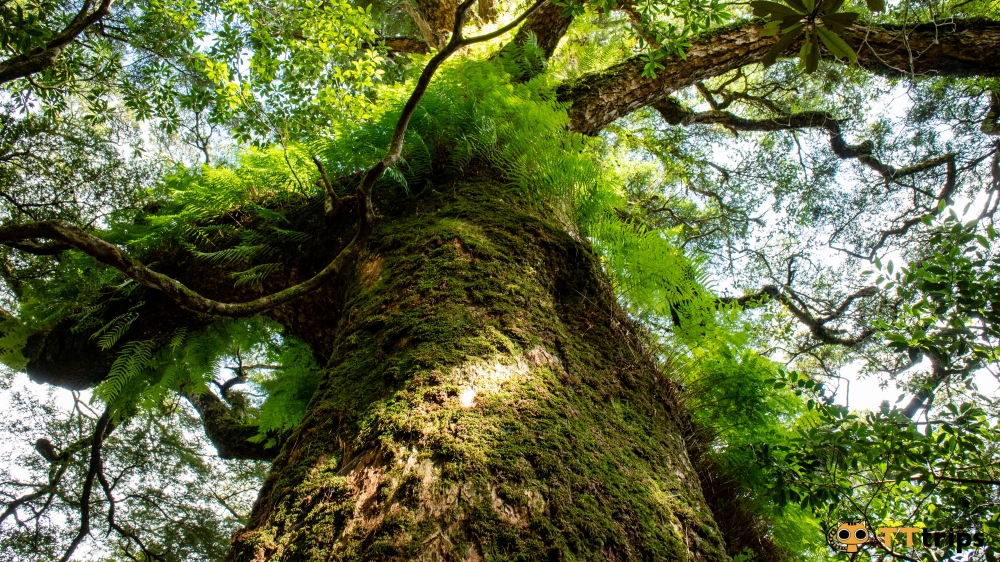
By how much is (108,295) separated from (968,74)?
22.2 ft

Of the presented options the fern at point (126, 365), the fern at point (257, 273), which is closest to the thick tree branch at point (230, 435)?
the fern at point (126, 365)

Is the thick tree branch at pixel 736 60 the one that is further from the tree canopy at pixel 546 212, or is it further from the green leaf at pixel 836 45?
the green leaf at pixel 836 45

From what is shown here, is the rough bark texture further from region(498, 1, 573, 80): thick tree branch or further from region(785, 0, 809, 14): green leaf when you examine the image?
region(785, 0, 809, 14): green leaf

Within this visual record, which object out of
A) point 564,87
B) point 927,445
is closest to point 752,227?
point 564,87

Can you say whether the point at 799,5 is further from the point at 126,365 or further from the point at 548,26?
the point at 126,365

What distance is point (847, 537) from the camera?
2.46 m

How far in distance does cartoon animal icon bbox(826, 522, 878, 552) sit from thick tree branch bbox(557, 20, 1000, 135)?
276 centimetres

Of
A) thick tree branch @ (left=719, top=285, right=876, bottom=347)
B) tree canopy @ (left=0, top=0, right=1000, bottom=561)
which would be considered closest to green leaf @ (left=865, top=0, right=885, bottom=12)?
tree canopy @ (left=0, top=0, right=1000, bottom=561)

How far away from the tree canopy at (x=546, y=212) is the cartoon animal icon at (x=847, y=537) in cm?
7

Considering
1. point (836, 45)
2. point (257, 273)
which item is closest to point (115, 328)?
point (257, 273)

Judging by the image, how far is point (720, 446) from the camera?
7.00 ft

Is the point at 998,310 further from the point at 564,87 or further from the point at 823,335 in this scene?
the point at 823,335

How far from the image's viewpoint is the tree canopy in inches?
87.4

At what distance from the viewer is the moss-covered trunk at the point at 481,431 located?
3.30ft
